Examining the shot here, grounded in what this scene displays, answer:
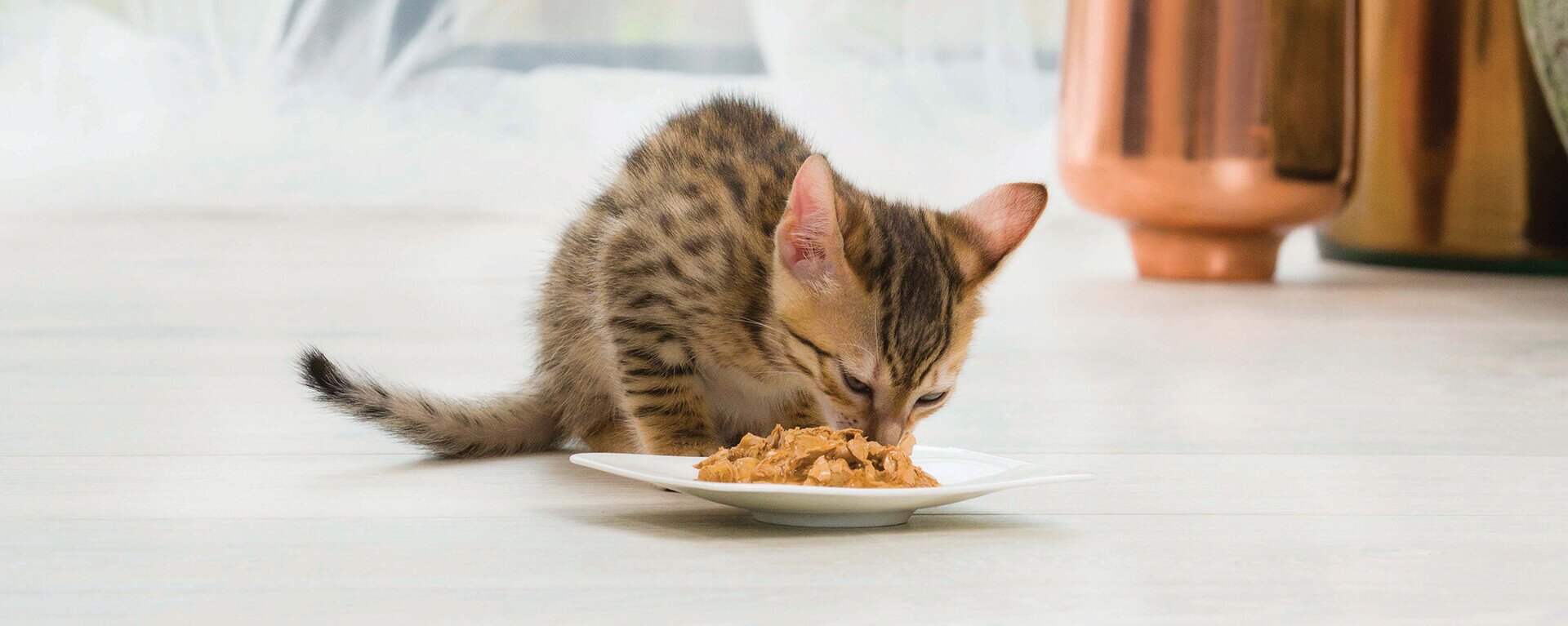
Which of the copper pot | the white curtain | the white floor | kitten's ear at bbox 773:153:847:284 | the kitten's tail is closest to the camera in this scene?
the white floor

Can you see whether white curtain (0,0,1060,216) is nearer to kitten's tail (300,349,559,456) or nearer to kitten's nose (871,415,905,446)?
kitten's tail (300,349,559,456)

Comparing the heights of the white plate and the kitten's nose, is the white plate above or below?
below

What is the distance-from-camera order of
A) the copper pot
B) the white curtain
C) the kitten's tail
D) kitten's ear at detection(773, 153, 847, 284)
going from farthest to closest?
the white curtain → the copper pot → the kitten's tail → kitten's ear at detection(773, 153, 847, 284)

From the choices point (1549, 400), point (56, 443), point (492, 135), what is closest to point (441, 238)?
point (492, 135)

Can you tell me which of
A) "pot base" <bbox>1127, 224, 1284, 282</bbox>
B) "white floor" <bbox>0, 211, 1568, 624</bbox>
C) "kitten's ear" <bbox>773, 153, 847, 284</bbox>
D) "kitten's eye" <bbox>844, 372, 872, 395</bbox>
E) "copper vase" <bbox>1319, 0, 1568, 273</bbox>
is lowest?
"white floor" <bbox>0, 211, 1568, 624</bbox>

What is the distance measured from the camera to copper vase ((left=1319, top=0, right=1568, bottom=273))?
11.7 ft

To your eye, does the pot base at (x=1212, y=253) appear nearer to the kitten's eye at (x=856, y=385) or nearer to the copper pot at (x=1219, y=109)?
the copper pot at (x=1219, y=109)

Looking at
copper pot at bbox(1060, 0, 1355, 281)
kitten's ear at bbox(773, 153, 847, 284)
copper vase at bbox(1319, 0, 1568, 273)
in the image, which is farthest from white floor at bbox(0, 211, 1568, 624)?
copper vase at bbox(1319, 0, 1568, 273)

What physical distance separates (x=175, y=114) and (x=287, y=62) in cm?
34

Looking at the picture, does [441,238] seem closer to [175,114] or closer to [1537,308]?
[175,114]

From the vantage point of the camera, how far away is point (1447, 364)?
7.52 feet

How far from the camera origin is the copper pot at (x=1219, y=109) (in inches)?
127

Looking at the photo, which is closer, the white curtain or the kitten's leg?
the kitten's leg

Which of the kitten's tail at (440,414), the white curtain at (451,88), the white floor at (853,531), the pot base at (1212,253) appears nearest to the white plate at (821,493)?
the white floor at (853,531)
